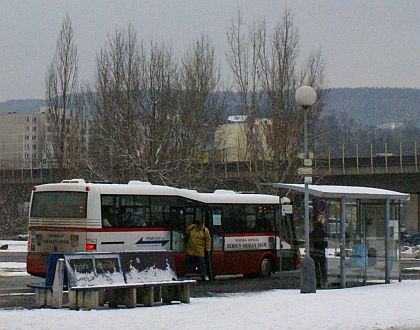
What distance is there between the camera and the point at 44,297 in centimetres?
1834

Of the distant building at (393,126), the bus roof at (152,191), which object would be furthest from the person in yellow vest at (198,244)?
the distant building at (393,126)

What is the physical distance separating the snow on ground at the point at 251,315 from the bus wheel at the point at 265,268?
934cm

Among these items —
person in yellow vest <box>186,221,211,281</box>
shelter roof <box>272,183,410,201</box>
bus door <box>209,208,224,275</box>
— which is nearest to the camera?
shelter roof <box>272,183,410,201</box>

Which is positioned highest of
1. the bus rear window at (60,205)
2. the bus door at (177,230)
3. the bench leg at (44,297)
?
the bus rear window at (60,205)

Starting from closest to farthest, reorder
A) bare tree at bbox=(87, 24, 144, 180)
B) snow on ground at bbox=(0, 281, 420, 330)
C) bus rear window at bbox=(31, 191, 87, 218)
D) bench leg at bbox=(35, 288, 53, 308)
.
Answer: snow on ground at bbox=(0, 281, 420, 330), bench leg at bbox=(35, 288, 53, 308), bus rear window at bbox=(31, 191, 87, 218), bare tree at bbox=(87, 24, 144, 180)

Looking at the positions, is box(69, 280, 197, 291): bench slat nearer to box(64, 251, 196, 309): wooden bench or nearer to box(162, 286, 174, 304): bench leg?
box(64, 251, 196, 309): wooden bench

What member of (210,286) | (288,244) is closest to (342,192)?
(210,286)

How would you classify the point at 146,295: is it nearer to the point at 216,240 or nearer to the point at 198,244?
the point at 198,244

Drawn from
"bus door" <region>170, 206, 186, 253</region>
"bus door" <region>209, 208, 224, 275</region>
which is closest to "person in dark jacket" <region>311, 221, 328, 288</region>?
"bus door" <region>170, 206, 186, 253</region>

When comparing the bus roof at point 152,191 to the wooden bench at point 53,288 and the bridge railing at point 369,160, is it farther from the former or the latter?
the bridge railing at point 369,160

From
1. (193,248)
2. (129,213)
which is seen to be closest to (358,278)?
(193,248)

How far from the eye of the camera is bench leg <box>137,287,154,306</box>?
19.0m

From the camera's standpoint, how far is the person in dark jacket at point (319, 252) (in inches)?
1001

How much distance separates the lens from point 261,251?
31.4 meters
